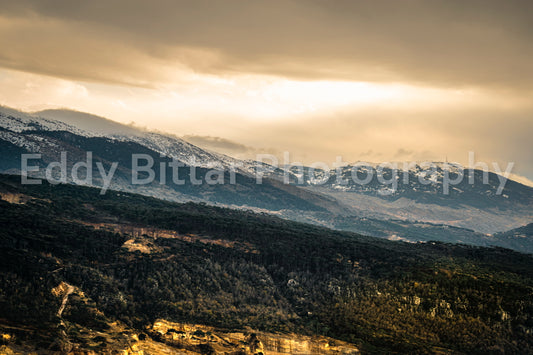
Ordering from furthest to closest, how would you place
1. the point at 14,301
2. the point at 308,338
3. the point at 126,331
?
the point at 308,338 → the point at 126,331 → the point at 14,301

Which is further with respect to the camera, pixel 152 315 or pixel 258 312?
pixel 258 312

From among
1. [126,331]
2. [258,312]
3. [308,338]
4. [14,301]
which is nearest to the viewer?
[14,301]

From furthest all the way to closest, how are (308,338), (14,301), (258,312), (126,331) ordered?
1. (258,312)
2. (308,338)
3. (126,331)
4. (14,301)

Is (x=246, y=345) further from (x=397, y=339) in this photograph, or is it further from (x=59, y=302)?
(x=59, y=302)

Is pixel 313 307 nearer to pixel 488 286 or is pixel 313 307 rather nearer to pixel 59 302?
pixel 488 286

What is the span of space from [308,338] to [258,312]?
89.5 feet

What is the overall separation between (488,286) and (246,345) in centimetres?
9306

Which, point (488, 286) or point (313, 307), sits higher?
point (488, 286)

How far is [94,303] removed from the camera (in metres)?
165

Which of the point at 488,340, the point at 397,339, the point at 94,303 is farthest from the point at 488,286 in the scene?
the point at 94,303

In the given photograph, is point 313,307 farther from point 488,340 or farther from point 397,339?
point 488,340

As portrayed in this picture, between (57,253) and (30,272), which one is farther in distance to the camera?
(57,253)

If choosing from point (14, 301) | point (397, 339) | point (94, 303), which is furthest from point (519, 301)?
point (14, 301)

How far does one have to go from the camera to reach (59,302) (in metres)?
158
